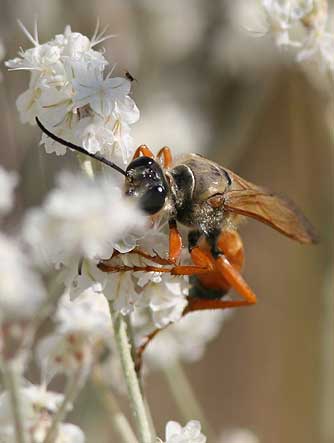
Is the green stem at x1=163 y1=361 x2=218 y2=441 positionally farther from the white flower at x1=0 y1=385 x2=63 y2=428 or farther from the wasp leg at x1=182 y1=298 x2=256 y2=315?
the white flower at x1=0 y1=385 x2=63 y2=428

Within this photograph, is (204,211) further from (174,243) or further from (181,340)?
(181,340)

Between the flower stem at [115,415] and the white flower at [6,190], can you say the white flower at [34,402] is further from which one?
the white flower at [6,190]

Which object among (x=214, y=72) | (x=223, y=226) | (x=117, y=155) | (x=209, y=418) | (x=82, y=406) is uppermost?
(x=117, y=155)

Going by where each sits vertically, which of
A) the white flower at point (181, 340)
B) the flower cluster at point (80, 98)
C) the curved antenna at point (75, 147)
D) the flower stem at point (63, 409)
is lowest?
the white flower at point (181, 340)

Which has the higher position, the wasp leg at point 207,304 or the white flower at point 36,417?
the wasp leg at point 207,304

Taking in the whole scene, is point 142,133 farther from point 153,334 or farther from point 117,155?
point 117,155

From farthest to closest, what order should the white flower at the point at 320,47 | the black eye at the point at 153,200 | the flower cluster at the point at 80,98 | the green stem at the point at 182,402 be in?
the green stem at the point at 182,402 → the white flower at the point at 320,47 → the black eye at the point at 153,200 → the flower cluster at the point at 80,98

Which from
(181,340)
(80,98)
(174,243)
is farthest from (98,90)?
(181,340)

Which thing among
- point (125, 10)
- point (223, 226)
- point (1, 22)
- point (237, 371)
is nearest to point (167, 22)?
point (125, 10)

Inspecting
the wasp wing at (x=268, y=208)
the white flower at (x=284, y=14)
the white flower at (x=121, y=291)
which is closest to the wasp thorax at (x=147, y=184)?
the white flower at (x=121, y=291)
